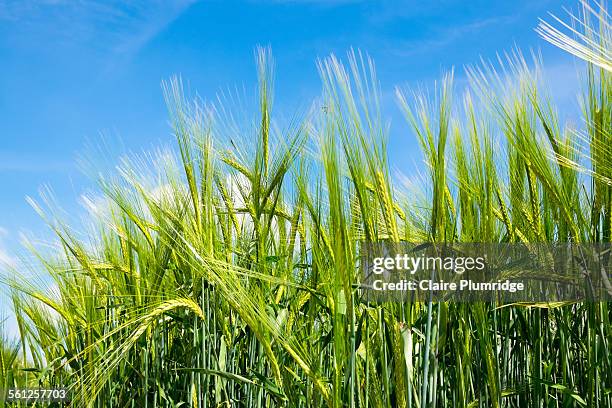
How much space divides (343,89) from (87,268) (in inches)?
59.9

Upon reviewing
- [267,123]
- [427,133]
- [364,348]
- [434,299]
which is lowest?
[364,348]

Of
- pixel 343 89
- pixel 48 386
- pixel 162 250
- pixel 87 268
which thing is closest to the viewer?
pixel 343 89

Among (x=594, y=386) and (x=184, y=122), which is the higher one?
(x=184, y=122)

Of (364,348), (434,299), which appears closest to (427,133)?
(434,299)

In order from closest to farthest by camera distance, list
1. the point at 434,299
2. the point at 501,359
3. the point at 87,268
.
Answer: the point at 434,299 → the point at 501,359 → the point at 87,268

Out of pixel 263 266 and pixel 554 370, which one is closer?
pixel 263 266

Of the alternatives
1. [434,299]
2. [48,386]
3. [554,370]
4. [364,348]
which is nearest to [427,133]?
[434,299]

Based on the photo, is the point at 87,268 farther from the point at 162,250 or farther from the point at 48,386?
the point at 48,386

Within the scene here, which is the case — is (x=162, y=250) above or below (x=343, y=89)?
below

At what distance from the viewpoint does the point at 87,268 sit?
273cm

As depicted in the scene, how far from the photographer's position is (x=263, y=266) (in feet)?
6.66

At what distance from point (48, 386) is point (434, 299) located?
7.37 ft

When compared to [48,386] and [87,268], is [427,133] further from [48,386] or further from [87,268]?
[48,386]

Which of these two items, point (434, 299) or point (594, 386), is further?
point (594, 386)
